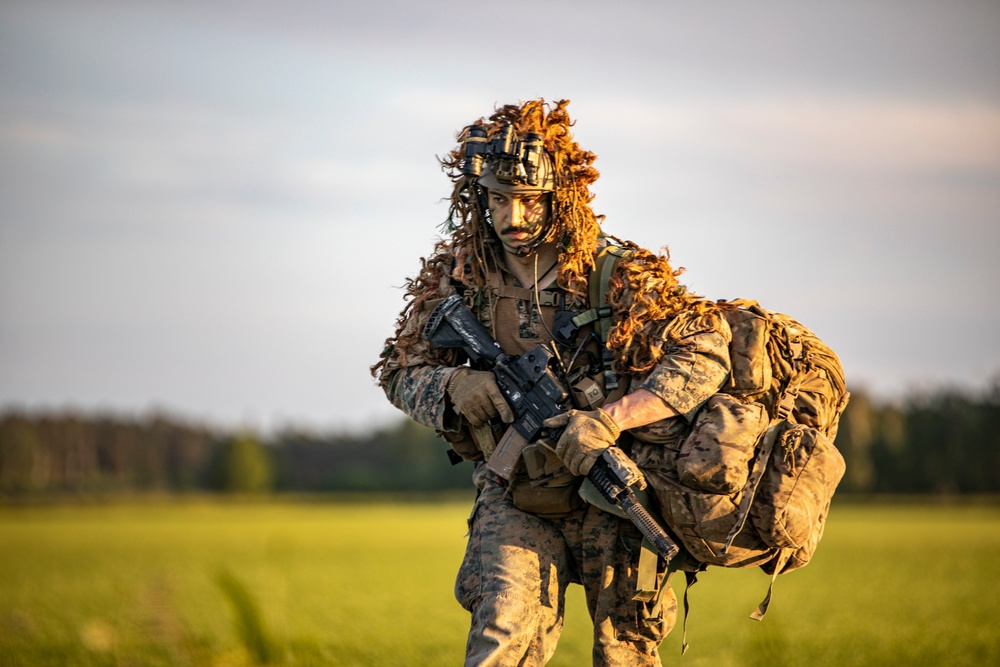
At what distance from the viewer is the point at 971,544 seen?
3219 cm

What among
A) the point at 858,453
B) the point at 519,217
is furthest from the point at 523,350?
the point at 858,453

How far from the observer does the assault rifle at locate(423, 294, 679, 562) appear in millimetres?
5324

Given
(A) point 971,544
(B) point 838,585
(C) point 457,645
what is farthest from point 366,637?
(A) point 971,544

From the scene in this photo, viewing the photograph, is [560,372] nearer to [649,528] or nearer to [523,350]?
[523,350]

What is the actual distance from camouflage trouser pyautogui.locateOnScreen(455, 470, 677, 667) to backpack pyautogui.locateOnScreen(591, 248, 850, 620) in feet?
1.13

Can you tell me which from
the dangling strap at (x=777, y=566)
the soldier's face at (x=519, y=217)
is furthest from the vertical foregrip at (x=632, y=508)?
the soldier's face at (x=519, y=217)

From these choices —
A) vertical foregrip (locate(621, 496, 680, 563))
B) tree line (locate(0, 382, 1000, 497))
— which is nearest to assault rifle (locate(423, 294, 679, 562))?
vertical foregrip (locate(621, 496, 680, 563))

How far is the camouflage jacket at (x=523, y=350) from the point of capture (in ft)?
17.6

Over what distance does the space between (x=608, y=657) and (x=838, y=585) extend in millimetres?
18568

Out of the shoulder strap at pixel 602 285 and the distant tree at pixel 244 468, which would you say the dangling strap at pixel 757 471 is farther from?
the distant tree at pixel 244 468

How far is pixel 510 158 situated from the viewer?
5.60 m

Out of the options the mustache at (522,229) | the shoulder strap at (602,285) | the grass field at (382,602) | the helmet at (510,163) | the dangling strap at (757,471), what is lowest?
the grass field at (382,602)

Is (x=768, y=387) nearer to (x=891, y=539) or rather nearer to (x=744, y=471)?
(x=744, y=471)

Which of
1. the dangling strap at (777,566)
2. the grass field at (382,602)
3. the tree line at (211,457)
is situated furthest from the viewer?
the tree line at (211,457)
